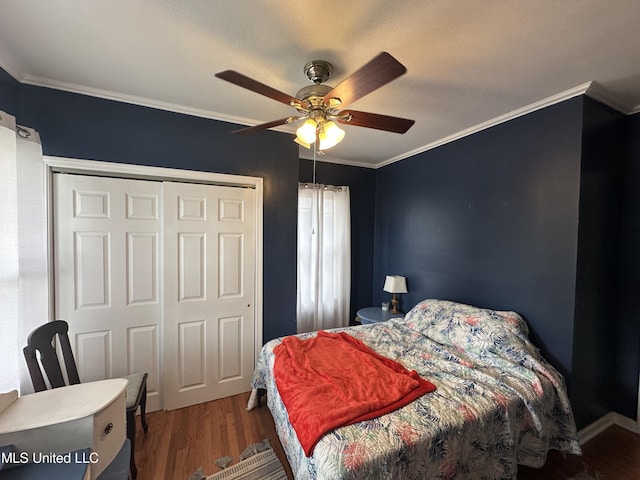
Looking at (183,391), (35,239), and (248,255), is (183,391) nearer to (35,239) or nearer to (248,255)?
(248,255)

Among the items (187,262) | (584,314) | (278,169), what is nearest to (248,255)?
(187,262)

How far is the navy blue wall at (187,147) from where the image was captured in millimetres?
1907

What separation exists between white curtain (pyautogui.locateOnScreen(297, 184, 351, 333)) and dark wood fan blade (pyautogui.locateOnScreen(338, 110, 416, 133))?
1.79 m

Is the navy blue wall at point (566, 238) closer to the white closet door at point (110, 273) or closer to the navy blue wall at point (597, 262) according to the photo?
the navy blue wall at point (597, 262)

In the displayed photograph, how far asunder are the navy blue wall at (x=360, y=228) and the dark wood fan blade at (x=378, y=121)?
2.01 meters

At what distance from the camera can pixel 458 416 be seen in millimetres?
1353

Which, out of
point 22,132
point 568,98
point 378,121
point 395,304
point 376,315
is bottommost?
point 376,315

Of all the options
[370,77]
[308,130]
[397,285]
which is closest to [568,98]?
[370,77]

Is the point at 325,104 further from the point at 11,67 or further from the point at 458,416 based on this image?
the point at 11,67

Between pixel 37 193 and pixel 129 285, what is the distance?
869 millimetres

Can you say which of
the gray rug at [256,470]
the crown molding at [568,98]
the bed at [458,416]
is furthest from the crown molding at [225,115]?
the gray rug at [256,470]

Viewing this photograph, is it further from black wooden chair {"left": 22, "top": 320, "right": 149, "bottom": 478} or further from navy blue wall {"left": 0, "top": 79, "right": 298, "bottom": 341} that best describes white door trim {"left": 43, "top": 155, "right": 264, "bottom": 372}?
black wooden chair {"left": 22, "top": 320, "right": 149, "bottom": 478}

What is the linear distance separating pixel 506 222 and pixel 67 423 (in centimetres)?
307

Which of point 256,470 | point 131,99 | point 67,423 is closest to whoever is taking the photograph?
point 67,423
